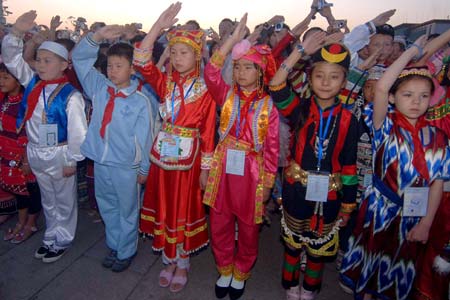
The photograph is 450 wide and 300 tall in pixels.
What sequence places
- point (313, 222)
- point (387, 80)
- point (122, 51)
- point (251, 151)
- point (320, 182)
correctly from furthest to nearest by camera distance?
point (122, 51) → point (251, 151) → point (313, 222) → point (320, 182) → point (387, 80)

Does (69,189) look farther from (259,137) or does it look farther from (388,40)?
(388,40)

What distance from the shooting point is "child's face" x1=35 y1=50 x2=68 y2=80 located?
2.98m

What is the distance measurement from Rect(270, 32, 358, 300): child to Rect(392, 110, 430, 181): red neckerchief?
0.30 metres

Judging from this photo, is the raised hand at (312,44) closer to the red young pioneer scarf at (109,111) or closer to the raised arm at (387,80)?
the raised arm at (387,80)

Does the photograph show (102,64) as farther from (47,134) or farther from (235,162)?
(235,162)

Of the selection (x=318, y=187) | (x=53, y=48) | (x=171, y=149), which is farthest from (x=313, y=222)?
(x=53, y=48)

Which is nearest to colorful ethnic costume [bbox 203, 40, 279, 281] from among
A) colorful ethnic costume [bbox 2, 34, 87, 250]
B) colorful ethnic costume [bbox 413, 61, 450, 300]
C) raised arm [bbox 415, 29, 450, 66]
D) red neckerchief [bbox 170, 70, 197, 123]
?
red neckerchief [bbox 170, 70, 197, 123]

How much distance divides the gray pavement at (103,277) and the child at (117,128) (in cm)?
39

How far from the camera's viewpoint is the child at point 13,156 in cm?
336

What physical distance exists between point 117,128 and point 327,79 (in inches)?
70.1

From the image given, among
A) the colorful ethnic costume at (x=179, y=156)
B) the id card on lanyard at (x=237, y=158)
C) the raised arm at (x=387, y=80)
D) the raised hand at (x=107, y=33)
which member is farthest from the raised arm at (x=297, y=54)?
the raised hand at (x=107, y=33)

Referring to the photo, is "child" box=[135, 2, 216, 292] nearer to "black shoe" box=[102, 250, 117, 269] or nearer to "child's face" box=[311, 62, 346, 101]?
"black shoe" box=[102, 250, 117, 269]

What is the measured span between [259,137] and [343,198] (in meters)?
0.80

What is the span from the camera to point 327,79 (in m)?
2.28
